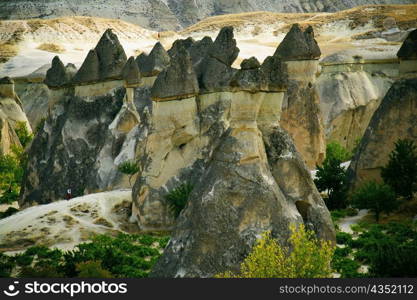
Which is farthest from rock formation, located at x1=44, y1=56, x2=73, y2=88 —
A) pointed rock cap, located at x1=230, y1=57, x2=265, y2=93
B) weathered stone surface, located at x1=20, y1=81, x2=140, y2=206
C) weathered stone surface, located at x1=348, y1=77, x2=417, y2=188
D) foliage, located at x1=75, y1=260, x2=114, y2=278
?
pointed rock cap, located at x1=230, y1=57, x2=265, y2=93

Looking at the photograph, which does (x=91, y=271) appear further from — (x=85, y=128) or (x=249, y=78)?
(x=85, y=128)

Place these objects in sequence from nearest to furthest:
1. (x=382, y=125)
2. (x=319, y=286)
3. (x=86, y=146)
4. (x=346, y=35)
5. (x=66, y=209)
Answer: (x=319, y=286) < (x=66, y=209) < (x=382, y=125) < (x=86, y=146) < (x=346, y=35)

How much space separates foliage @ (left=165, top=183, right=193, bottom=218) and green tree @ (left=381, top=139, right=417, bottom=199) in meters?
5.07

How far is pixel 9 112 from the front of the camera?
35.6 metres

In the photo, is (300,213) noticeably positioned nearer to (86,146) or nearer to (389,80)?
(86,146)

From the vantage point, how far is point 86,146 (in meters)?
24.9

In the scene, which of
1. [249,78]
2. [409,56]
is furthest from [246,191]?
[409,56]

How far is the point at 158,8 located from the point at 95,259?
7940 centimetres

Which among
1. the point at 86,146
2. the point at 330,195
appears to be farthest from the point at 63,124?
the point at 330,195

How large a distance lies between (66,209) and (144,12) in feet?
238

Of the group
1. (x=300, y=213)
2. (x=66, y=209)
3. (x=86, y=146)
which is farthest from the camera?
(x=86, y=146)

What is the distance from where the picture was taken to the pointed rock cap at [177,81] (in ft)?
59.9

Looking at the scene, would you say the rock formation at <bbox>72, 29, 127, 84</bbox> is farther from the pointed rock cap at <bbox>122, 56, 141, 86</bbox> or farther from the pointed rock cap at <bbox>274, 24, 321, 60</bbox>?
the pointed rock cap at <bbox>274, 24, 321, 60</bbox>

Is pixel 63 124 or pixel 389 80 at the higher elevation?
pixel 63 124
